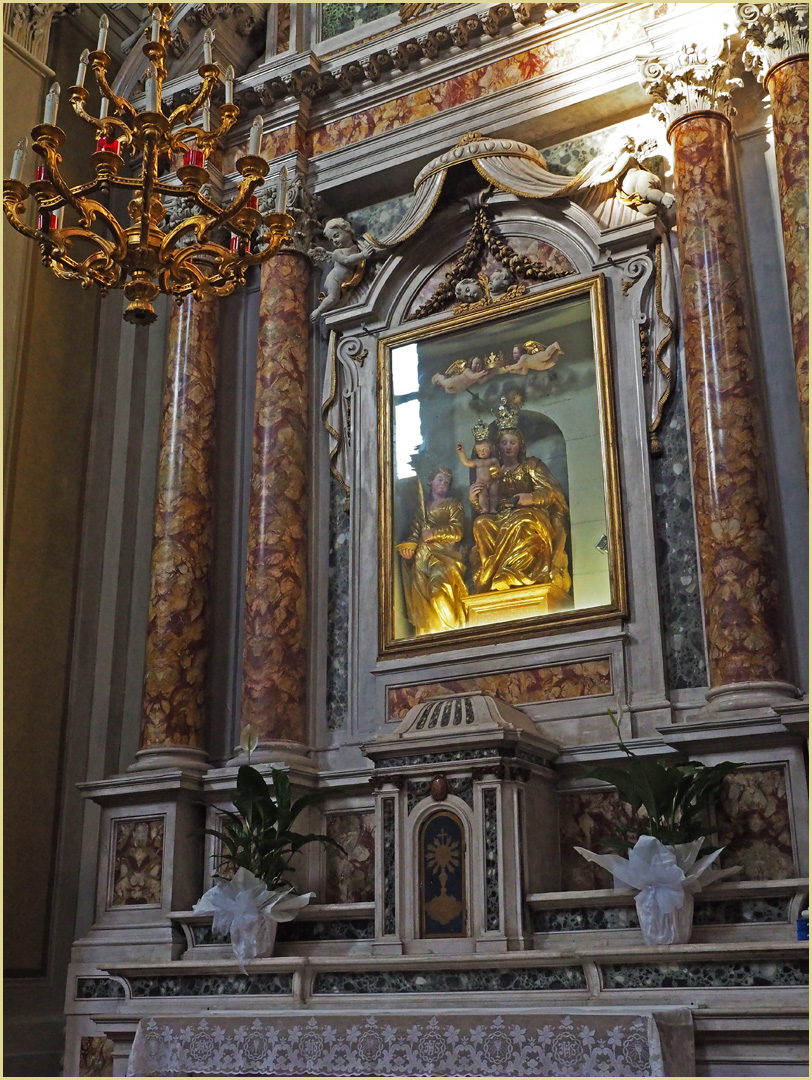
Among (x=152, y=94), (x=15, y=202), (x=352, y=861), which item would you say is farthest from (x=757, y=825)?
(x=15, y=202)

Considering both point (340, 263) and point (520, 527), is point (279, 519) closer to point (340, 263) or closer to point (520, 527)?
point (520, 527)

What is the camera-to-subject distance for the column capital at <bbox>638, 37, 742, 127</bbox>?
7.32 m

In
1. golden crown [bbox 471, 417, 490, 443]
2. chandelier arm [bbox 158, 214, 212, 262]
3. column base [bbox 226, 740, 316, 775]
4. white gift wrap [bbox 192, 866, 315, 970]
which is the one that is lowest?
white gift wrap [bbox 192, 866, 315, 970]

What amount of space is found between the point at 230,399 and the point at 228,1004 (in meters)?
4.39

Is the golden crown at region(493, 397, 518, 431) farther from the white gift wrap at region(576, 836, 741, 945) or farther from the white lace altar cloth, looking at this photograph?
the white lace altar cloth

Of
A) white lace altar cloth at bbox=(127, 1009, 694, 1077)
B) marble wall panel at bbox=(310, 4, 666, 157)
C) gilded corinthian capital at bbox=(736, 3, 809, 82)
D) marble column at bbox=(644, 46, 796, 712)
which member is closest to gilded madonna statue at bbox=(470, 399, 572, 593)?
marble column at bbox=(644, 46, 796, 712)

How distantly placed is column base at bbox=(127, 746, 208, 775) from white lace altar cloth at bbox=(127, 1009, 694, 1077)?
2.20 m

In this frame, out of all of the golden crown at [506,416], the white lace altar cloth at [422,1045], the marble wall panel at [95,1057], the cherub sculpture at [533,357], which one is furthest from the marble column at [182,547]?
the white lace altar cloth at [422,1045]

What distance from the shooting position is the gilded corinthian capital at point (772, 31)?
22.6ft

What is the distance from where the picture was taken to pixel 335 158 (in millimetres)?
8844

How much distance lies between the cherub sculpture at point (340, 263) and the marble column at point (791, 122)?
113 inches

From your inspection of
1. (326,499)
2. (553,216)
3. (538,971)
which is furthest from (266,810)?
(553,216)

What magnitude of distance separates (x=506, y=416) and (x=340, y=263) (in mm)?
1812

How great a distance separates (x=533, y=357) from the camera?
7.79 m
